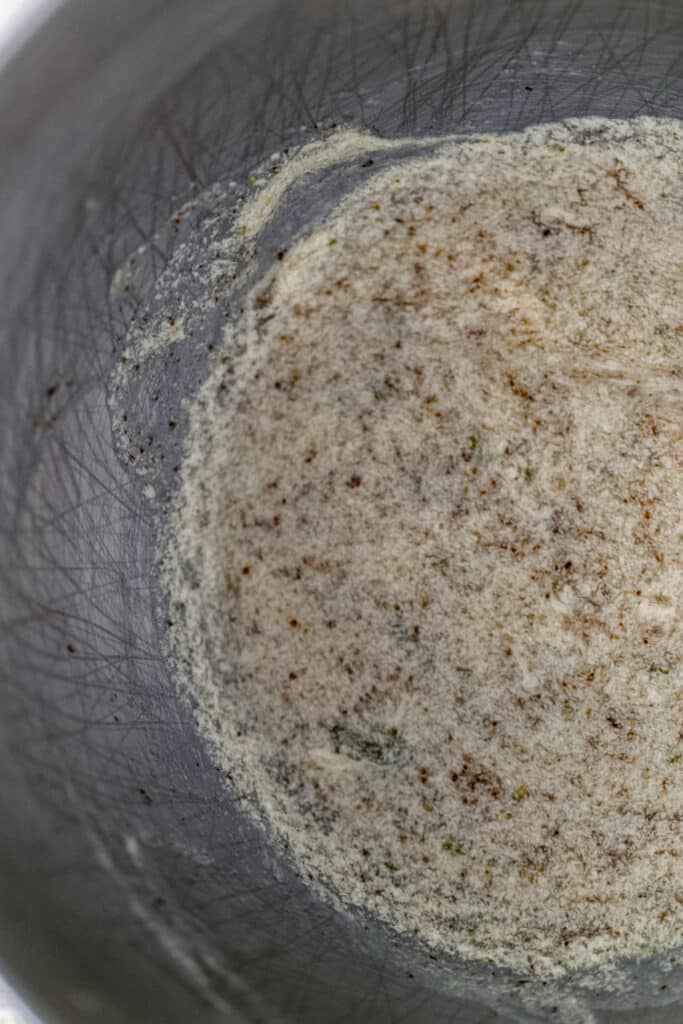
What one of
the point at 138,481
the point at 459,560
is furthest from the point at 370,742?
the point at 138,481

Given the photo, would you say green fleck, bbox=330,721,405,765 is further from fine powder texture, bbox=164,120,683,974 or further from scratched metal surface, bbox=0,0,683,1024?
scratched metal surface, bbox=0,0,683,1024

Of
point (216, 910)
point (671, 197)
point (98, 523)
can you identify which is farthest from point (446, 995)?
point (671, 197)

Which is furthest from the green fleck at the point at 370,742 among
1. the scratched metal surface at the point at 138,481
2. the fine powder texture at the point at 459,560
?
the scratched metal surface at the point at 138,481

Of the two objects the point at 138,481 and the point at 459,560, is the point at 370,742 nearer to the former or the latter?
the point at 459,560

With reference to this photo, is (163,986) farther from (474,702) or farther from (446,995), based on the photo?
(474,702)

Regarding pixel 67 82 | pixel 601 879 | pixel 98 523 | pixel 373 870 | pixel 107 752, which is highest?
pixel 67 82

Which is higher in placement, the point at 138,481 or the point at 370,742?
the point at 138,481

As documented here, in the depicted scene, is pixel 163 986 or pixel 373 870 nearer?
pixel 163 986
